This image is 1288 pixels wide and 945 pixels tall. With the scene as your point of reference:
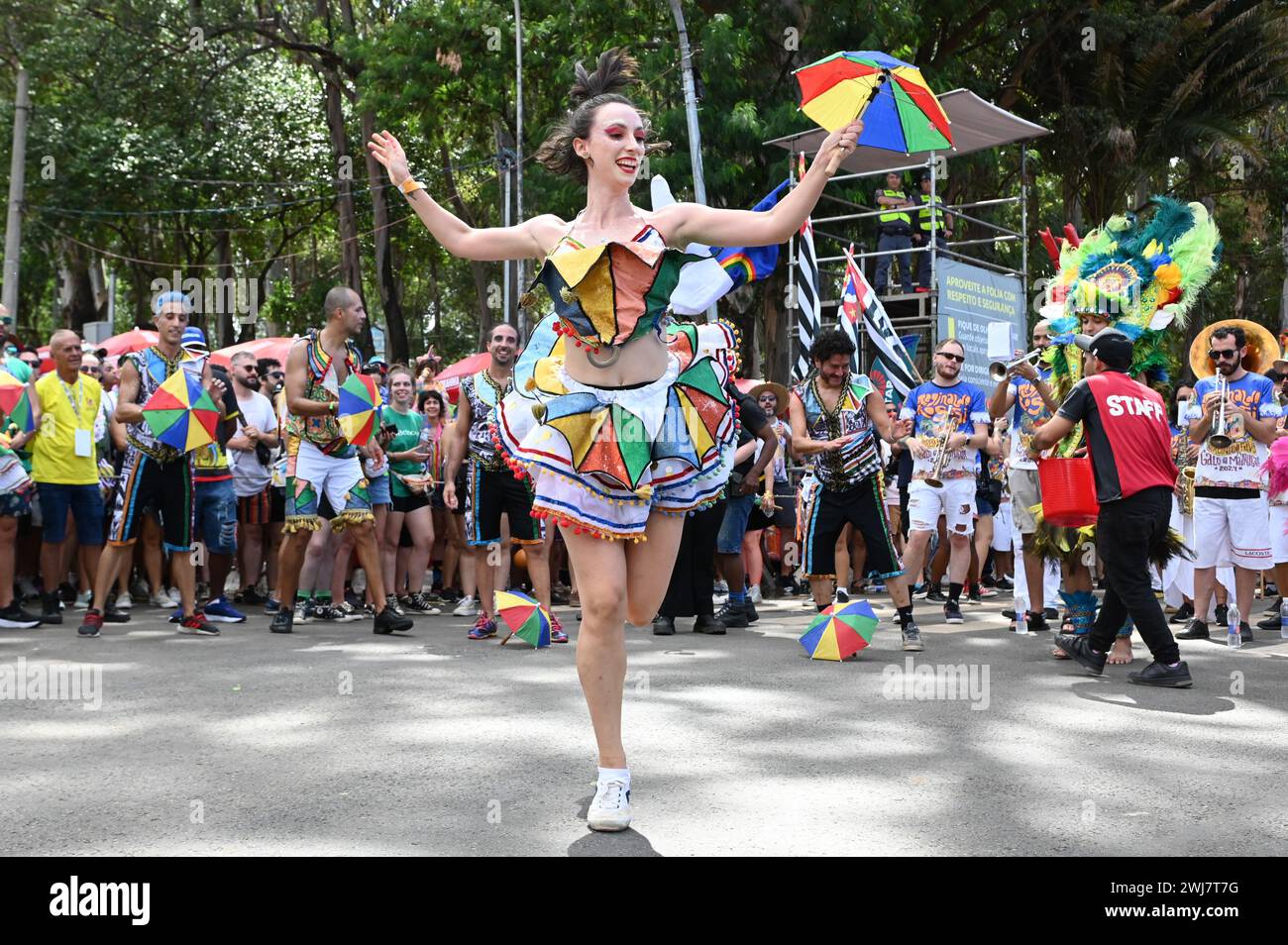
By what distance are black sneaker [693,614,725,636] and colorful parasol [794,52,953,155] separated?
4252 millimetres

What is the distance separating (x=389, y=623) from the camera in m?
9.29

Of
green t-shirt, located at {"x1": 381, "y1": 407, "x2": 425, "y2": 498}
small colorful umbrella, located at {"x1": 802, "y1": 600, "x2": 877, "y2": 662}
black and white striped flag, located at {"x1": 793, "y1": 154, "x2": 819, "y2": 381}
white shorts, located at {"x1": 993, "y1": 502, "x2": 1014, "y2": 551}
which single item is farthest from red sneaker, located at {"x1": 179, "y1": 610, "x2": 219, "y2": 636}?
white shorts, located at {"x1": 993, "y1": 502, "x2": 1014, "y2": 551}

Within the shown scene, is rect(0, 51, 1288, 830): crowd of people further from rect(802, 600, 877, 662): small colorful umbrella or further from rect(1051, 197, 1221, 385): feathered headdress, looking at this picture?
rect(802, 600, 877, 662): small colorful umbrella

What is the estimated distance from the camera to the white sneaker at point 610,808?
13.3 ft

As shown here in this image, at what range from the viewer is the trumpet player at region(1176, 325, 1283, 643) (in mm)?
9219

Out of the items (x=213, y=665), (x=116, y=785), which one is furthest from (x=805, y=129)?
(x=116, y=785)

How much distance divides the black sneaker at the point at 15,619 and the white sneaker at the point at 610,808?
6.80 metres

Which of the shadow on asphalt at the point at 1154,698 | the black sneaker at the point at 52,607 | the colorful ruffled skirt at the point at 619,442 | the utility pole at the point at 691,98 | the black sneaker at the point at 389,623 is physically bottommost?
the shadow on asphalt at the point at 1154,698

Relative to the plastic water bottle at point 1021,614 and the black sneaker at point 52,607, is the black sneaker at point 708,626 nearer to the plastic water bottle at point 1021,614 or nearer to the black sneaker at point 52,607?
the plastic water bottle at point 1021,614

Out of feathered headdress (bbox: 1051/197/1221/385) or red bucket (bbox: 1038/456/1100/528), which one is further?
feathered headdress (bbox: 1051/197/1221/385)

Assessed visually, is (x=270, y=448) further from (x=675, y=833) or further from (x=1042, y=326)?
(x=675, y=833)

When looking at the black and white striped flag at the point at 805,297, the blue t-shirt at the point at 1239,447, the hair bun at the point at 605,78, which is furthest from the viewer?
the black and white striped flag at the point at 805,297

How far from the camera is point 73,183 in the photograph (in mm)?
28391

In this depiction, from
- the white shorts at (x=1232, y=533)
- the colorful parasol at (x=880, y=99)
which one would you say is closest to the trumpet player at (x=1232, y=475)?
the white shorts at (x=1232, y=533)
